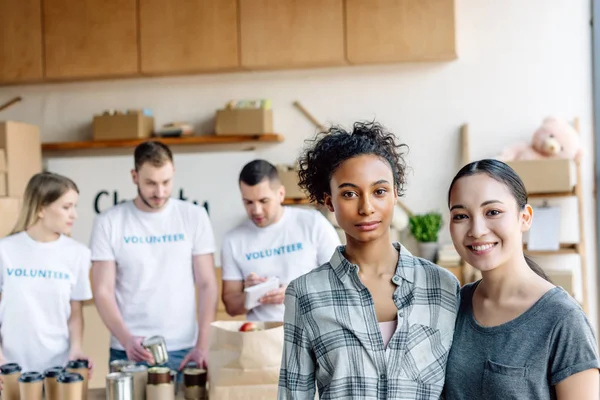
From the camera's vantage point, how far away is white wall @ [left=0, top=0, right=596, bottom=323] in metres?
4.13

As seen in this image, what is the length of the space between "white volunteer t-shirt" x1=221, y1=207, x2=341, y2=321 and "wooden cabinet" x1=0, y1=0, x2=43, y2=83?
8.30 ft

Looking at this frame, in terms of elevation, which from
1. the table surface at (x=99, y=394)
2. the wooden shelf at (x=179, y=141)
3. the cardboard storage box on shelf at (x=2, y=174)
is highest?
the wooden shelf at (x=179, y=141)

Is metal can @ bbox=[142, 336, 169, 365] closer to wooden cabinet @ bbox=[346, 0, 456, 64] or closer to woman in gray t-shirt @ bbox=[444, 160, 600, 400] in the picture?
woman in gray t-shirt @ bbox=[444, 160, 600, 400]

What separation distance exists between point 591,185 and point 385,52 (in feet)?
4.55

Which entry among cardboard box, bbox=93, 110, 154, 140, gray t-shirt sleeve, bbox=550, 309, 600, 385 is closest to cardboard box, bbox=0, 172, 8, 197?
cardboard box, bbox=93, 110, 154, 140

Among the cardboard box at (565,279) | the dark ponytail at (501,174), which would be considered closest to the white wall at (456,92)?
the cardboard box at (565,279)

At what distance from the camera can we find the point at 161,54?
4340 mm

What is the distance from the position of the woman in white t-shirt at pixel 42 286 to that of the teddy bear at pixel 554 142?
250 cm

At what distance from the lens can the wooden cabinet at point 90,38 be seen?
4379mm

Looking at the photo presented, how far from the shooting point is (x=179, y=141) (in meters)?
4.37

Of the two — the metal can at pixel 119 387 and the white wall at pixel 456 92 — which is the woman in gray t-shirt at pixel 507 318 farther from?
the white wall at pixel 456 92

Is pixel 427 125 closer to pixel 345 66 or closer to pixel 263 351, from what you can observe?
pixel 345 66

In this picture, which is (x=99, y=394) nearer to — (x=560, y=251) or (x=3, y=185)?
(x=3, y=185)

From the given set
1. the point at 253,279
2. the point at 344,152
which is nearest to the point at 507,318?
the point at 344,152
